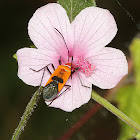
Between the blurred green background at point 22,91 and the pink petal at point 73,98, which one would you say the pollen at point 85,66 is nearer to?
the pink petal at point 73,98

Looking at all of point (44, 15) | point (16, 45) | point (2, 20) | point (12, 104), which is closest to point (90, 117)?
point (12, 104)

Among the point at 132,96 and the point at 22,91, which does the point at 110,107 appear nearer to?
the point at 22,91

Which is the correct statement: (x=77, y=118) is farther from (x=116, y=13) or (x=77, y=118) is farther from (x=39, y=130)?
(x=116, y=13)

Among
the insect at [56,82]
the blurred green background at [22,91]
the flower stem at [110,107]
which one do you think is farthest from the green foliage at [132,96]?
the insect at [56,82]

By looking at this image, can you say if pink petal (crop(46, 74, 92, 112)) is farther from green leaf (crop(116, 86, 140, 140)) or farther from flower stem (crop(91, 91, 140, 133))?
green leaf (crop(116, 86, 140, 140))

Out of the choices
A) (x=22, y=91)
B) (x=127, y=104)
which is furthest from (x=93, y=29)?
(x=127, y=104)

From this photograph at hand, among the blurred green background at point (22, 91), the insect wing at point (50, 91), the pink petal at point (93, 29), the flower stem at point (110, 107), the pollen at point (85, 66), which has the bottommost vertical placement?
the blurred green background at point (22, 91)

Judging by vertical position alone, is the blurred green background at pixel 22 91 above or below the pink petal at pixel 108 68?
below
